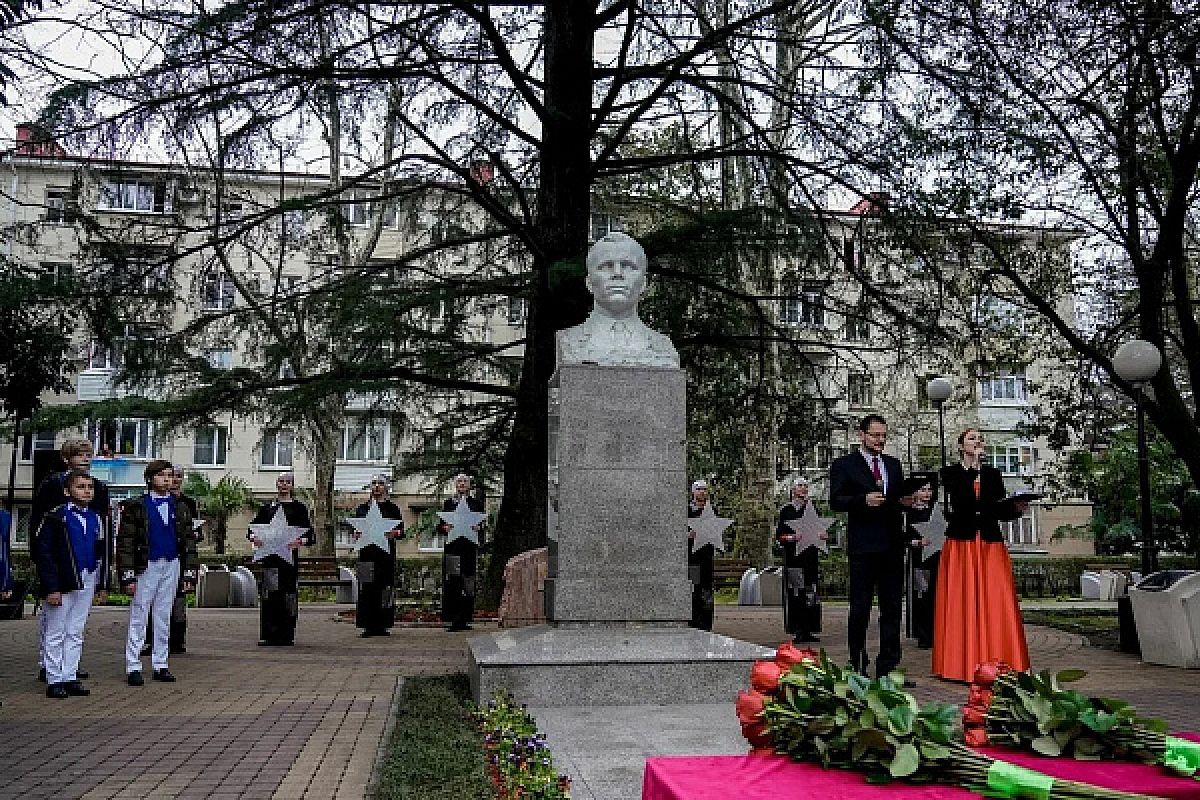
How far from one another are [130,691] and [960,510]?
7.36 m

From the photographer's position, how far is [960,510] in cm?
855

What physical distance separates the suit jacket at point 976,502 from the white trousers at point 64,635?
7505 millimetres

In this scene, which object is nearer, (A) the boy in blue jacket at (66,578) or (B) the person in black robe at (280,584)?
(A) the boy in blue jacket at (66,578)

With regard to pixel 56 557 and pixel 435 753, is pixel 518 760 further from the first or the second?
pixel 56 557

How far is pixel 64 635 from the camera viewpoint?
8578 millimetres

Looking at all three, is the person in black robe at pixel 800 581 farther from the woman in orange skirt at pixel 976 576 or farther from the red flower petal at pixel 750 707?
the red flower petal at pixel 750 707

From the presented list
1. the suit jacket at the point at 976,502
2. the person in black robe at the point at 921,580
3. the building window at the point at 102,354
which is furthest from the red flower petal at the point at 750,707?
the building window at the point at 102,354

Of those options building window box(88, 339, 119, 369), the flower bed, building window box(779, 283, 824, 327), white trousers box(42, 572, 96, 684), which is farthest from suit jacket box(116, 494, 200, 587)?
building window box(779, 283, 824, 327)

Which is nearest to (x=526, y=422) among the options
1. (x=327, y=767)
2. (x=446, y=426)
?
(x=446, y=426)

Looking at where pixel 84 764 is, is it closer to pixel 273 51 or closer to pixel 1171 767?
pixel 1171 767

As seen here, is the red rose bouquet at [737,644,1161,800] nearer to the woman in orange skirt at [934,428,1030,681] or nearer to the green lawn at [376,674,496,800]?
the green lawn at [376,674,496,800]

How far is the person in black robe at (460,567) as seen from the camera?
45.6ft

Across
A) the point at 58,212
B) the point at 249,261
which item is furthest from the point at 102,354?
the point at 249,261

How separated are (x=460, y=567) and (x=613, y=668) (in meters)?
7.33
